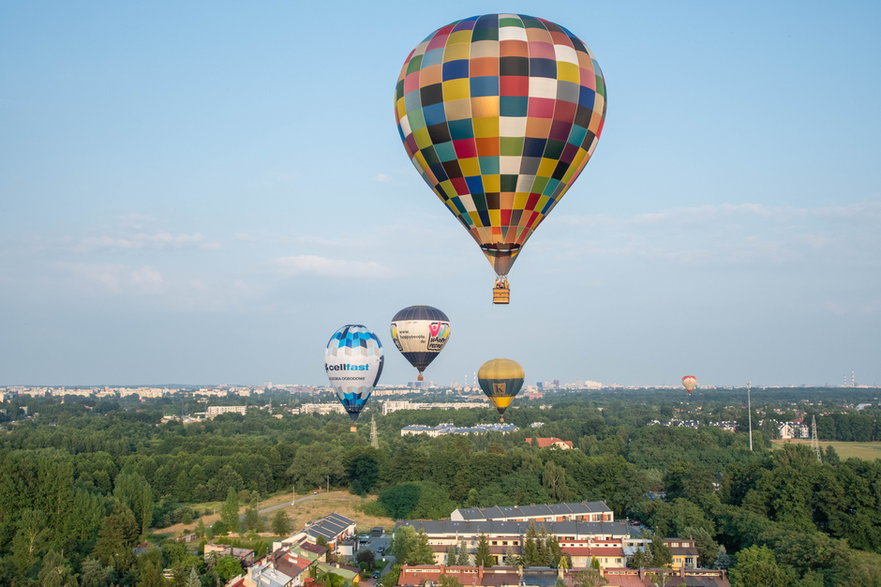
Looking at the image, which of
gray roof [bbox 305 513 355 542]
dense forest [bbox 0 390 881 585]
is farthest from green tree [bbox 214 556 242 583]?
gray roof [bbox 305 513 355 542]

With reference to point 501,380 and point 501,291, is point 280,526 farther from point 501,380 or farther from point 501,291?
point 501,291

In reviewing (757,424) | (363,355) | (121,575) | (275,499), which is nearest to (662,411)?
(757,424)

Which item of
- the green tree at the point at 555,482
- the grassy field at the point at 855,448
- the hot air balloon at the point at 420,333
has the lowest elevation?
the grassy field at the point at 855,448

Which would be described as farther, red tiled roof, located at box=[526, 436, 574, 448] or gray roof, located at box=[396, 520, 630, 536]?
red tiled roof, located at box=[526, 436, 574, 448]

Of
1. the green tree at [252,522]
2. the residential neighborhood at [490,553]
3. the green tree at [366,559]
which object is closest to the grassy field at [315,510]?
the green tree at [252,522]

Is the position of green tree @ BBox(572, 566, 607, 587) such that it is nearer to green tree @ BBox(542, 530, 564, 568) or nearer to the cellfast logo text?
green tree @ BBox(542, 530, 564, 568)

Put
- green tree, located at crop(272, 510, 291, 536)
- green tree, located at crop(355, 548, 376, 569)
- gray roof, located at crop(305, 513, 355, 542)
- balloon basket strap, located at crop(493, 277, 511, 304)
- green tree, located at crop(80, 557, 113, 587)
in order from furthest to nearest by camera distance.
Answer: green tree, located at crop(272, 510, 291, 536) < gray roof, located at crop(305, 513, 355, 542) < green tree, located at crop(355, 548, 376, 569) < green tree, located at crop(80, 557, 113, 587) < balloon basket strap, located at crop(493, 277, 511, 304)

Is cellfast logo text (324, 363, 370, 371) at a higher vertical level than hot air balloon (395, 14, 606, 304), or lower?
lower

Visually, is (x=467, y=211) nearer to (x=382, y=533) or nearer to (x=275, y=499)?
(x=382, y=533)

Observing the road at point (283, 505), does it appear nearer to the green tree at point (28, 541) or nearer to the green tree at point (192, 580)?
the green tree at point (28, 541)
